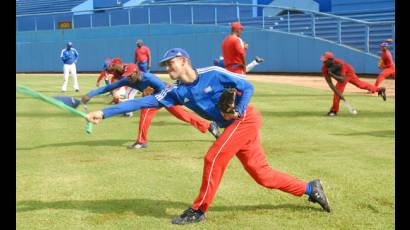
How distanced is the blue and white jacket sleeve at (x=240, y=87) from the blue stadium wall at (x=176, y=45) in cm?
2509

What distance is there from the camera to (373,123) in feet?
46.7

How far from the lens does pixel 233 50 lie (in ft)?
46.3

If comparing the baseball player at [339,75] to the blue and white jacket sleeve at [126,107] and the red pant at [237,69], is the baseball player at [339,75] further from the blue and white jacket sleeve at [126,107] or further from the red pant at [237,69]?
the blue and white jacket sleeve at [126,107]

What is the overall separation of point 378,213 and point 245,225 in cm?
153

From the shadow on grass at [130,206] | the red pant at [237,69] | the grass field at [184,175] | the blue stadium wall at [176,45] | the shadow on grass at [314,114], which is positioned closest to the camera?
the grass field at [184,175]

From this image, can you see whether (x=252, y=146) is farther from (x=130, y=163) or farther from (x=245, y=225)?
(x=130, y=163)

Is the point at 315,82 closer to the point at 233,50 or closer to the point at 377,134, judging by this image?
the point at 233,50

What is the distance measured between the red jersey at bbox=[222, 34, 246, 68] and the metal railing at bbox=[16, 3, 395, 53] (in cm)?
1772

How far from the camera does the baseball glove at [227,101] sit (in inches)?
245

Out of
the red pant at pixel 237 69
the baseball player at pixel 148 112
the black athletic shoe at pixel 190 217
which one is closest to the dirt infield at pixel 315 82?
the red pant at pixel 237 69

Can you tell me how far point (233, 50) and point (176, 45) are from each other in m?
26.1

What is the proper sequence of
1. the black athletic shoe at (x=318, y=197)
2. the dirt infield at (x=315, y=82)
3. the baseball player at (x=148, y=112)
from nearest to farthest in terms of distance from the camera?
the black athletic shoe at (x=318, y=197) → the baseball player at (x=148, y=112) → the dirt infield at (x=315, y=82)

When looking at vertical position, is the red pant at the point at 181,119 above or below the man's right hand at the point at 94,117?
below
